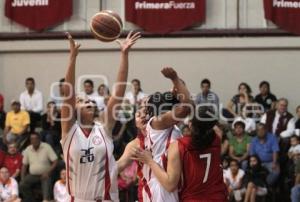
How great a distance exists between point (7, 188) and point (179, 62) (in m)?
5.42

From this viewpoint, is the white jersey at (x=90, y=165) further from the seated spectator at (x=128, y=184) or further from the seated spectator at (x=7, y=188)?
the seated spectator at (x=7, y=188)

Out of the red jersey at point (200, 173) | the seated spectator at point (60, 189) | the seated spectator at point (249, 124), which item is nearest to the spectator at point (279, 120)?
the seated spectator at point (249, 124)

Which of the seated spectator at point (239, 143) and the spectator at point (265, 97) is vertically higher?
the spectator at point (265, 97)

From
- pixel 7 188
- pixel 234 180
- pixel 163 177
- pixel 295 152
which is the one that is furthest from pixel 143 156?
pixel 7 188

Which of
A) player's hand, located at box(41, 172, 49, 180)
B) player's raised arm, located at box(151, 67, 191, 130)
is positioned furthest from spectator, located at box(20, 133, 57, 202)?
player's raised arm, located at box(151, 67, 191, 130)

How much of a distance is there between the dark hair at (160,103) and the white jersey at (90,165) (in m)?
0.49

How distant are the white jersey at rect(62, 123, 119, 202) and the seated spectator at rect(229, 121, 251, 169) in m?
7.88

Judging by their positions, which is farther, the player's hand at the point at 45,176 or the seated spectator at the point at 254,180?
the player's hand at the point at 45,176

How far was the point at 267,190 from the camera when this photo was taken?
13633mm

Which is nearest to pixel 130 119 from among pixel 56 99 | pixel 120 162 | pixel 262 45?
pixel 56 99

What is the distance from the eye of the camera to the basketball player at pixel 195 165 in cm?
606

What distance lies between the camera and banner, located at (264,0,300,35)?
54.9 feet

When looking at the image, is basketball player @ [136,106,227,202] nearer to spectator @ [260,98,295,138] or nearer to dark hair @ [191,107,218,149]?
dark hair @ [191,107,218,149]

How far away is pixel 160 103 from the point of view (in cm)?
659
